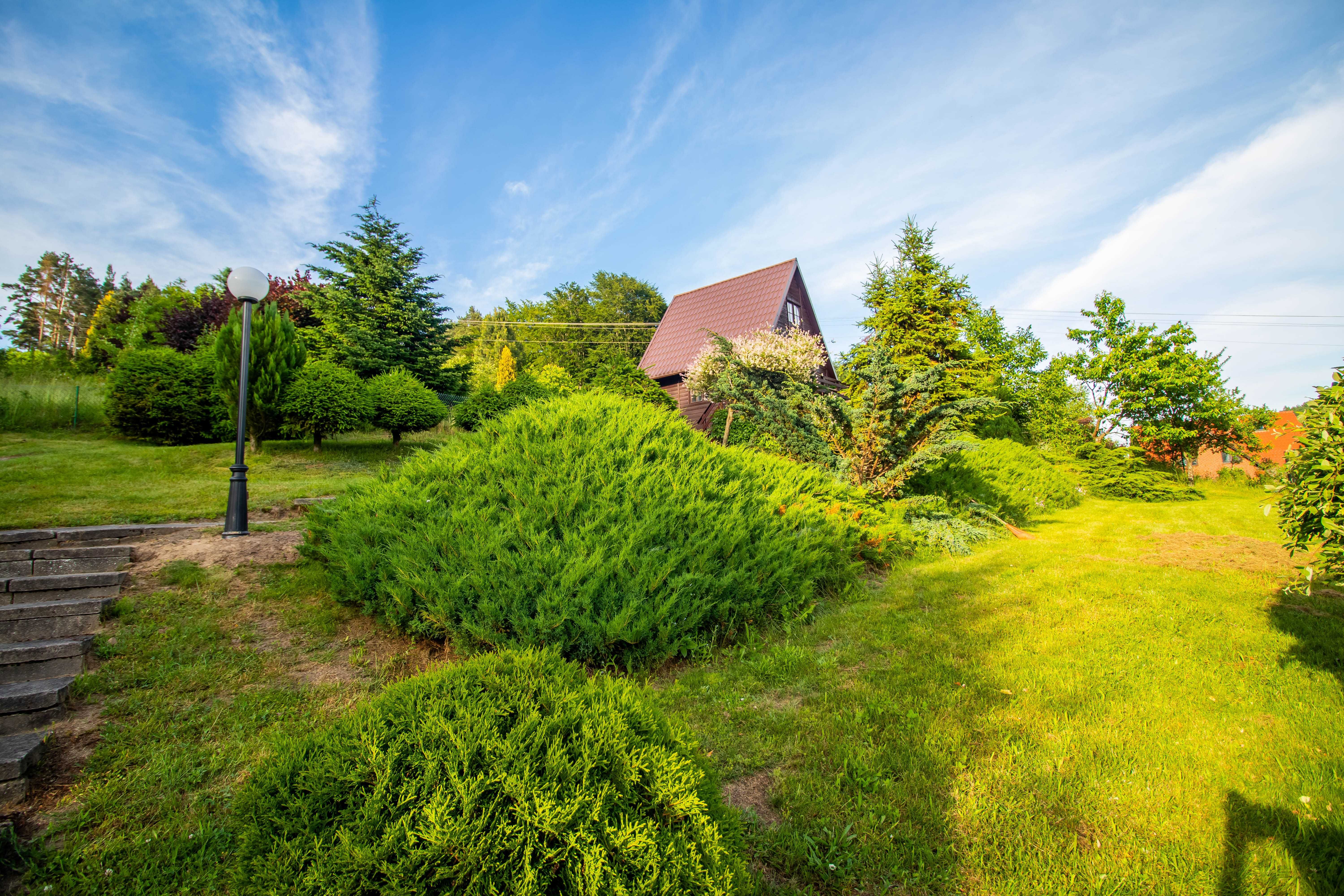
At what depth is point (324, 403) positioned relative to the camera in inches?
428

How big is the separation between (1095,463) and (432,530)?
16.8m

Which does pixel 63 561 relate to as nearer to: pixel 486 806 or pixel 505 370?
pixel 486 806

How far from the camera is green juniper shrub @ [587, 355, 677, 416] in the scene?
1288 centimetres

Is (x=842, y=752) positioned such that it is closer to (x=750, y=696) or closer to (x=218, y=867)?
(x=750, y=696)

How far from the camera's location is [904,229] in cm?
1590

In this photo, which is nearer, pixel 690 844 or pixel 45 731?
pixel 690 844

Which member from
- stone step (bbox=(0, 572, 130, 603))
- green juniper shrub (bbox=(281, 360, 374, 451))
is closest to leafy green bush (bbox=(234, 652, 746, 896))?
stone step (bbox=(0, 572, 130, 603))

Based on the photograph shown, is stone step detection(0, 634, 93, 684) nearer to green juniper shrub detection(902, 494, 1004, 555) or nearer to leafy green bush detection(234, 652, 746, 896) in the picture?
leafy green bush detection(234, 652, 746, 896)

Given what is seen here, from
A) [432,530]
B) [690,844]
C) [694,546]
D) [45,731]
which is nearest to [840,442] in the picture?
[694,546]

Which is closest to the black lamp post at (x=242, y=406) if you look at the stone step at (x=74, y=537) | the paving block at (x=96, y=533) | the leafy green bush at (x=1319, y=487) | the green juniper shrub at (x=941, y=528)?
the stone step at (x=74, y=537)

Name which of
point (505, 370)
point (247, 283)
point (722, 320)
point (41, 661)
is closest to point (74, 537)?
point (41, 661)

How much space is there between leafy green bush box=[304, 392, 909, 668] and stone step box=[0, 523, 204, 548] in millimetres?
1895

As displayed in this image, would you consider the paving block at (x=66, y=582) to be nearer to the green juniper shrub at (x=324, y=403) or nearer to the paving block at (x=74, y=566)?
the paving block at (x=74, y=566)

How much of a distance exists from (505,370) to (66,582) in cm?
3809
